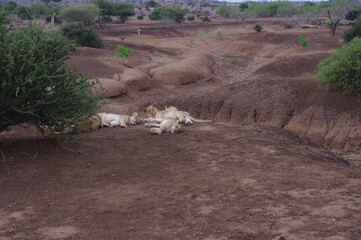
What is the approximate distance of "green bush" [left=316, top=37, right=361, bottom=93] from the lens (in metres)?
14.0

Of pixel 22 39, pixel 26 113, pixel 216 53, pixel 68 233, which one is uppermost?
pixel 22 39

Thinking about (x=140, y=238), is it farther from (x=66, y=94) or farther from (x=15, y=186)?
(x=66, y=94)

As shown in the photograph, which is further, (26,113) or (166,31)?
(166,31)

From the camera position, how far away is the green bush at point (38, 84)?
26.2 ft

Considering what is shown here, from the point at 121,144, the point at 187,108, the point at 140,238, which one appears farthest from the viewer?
the point at 187,108

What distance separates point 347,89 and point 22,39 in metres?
10.2

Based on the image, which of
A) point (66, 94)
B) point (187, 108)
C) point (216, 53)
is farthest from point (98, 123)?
point (216, 53)

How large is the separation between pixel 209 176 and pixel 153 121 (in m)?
4.71

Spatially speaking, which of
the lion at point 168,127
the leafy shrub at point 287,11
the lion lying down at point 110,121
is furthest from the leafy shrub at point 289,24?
the lion at point 168,127

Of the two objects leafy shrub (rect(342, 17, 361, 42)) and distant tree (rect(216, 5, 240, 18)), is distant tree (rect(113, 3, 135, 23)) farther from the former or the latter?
leafy shrub (rect(342, 17, 361, 42))

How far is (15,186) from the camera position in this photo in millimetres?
7223

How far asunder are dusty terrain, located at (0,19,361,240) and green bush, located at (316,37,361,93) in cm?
37

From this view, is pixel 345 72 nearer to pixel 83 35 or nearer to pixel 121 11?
pixel 83 35

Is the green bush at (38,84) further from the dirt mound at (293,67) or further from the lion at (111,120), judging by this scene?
the dirt mound at (293,67)
